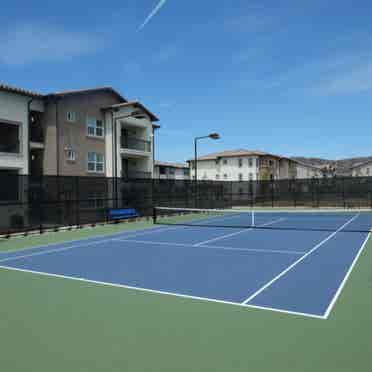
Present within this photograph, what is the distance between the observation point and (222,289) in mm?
5812

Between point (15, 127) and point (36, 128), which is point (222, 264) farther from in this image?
point (36, 128)

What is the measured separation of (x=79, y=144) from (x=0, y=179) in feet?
30.9

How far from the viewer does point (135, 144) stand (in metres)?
27.8

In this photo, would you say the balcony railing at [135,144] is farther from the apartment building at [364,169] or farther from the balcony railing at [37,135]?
the apartment building at [364,169]

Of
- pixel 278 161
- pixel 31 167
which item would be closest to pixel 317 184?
pixel 31 167

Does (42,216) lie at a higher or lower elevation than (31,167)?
lower

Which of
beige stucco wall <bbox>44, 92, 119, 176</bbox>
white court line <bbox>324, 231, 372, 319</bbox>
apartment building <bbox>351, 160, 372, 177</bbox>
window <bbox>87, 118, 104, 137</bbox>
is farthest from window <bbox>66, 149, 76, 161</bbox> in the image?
apartment building <bbox>351, 160, 372, 177</bbox>

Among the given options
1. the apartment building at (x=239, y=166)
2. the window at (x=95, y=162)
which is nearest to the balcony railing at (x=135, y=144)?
the window at (x=95, y=162)

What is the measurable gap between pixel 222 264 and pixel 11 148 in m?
16.1

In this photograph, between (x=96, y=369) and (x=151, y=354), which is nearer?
(x=96, y=369)

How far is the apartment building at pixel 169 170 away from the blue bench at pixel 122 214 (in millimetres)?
28529

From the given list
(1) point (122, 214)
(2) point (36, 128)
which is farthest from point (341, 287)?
(2) point (36, 128)

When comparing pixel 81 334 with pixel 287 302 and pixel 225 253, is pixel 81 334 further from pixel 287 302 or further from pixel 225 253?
pixel 225 253

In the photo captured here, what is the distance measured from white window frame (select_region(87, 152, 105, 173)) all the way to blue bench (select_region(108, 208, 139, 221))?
19.9ft
